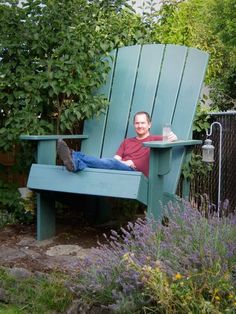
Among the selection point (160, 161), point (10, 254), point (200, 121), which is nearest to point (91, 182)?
point (160, 161)

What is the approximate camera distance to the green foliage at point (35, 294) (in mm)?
2309

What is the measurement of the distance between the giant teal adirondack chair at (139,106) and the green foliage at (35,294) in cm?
73

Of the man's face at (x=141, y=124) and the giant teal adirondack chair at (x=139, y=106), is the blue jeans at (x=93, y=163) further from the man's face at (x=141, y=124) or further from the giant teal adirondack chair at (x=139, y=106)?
the man's face at (x=141, y=124)

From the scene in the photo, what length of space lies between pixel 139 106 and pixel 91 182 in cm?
110

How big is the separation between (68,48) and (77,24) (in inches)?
10.0

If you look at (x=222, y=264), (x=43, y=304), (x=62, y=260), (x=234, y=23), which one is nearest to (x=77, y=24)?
(x=62, y=260)

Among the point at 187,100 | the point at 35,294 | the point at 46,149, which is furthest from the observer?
the point at 187,100

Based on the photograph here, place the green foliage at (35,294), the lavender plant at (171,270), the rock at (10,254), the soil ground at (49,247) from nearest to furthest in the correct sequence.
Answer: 1. the lavender plant at (171,270)
2. the green foliage at (35,294)
3. the soil ground at (49,247)
4. the rock at (10,254)

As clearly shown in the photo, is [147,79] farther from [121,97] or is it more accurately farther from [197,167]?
[197,167]

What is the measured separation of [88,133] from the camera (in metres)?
3.92

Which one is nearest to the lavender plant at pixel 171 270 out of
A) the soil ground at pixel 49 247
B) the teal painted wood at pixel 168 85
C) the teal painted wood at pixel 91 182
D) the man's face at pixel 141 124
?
the soil ground at pixel 49 247

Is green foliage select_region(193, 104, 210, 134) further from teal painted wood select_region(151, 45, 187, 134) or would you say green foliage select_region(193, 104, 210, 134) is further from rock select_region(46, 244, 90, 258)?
rock select_region(46, 244, 90, 258)

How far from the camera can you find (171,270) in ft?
6.17

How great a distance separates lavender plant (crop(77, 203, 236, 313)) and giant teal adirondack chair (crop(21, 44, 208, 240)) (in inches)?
41.4
